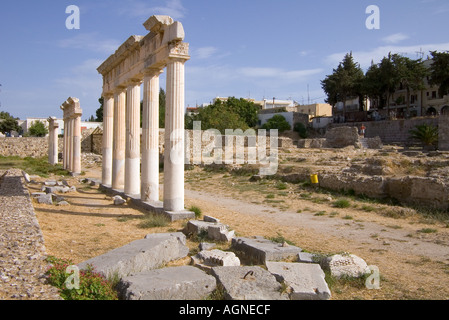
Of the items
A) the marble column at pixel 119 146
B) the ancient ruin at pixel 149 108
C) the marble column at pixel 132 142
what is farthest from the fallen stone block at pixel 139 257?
the marble column at pixel 119 146

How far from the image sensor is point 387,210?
1143 cm

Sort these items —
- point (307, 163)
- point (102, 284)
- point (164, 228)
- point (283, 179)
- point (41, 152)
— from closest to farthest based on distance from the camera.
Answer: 1. point (102, 284)
2. point (164, 228)
3. point (283, 179)
4. point (307, 163)
5. point (41, 152)

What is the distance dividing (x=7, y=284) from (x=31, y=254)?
4.12 feet

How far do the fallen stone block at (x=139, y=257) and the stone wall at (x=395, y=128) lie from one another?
35.6 metres

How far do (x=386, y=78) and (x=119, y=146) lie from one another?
137 feet

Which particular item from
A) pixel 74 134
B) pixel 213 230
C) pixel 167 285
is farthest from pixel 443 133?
pixel 167 285

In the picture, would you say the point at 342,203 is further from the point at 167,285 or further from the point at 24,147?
the point at 24,147

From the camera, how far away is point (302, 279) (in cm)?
536

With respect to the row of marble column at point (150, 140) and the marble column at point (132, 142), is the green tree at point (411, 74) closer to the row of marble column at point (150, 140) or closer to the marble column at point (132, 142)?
the row of marble column at point (150, 140)

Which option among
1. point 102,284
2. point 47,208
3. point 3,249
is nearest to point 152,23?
point 47,208

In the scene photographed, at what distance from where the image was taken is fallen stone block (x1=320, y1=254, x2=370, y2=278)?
19.3 feet

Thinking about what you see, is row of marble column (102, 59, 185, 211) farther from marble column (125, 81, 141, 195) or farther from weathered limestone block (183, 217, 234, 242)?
weathered limestone block (183, 217, 234, 242)

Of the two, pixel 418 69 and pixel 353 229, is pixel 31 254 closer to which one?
pixel 353 229

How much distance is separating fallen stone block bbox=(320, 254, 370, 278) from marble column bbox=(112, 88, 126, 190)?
34.6 ft
